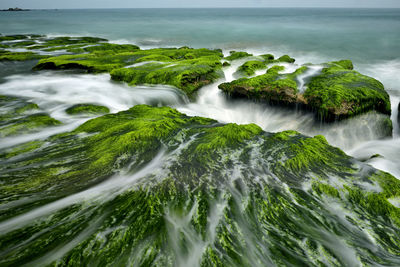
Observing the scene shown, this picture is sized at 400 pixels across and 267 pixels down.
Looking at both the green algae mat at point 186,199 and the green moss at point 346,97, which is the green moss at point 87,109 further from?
Answer: the green moss at point 346,97

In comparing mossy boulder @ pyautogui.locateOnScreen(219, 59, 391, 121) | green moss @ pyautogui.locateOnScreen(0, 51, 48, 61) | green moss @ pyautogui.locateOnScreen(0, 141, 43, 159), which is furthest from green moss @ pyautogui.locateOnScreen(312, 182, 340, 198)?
green moss @ pyautogui.locateOnScreen(0, 51, 48, 61)

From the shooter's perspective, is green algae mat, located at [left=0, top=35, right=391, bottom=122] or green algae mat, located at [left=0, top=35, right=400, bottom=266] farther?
green algae mat, located at [left=0, top=35, right=391, bottom=122]

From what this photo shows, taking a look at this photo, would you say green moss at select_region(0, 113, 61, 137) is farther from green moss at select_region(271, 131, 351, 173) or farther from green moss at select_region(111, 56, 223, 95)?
green moss at select_region(271, 131, 351, 173)

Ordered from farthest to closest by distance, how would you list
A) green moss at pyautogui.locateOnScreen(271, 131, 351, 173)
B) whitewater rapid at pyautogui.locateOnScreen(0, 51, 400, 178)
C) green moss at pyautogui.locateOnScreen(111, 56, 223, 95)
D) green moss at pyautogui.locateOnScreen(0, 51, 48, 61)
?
green moss at pyautogui.locateOnScreen(0, 51, 48, 61) → green moss at pyautogui.locateOnScreen(111, 56, 223, 95) → whitewater rapid at pyautogui.locateOnScreen(0, 51, 400, 178) → green moss at pyautogui.locateOnScreen(271, 131, 351, 173)

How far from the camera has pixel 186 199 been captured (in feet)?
11.4

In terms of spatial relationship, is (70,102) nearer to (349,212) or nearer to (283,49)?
(349,212)

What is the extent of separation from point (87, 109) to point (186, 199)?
548 centimetres

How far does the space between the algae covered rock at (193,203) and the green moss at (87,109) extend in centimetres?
218

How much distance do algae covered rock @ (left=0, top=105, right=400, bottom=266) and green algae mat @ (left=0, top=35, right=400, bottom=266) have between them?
15 mm

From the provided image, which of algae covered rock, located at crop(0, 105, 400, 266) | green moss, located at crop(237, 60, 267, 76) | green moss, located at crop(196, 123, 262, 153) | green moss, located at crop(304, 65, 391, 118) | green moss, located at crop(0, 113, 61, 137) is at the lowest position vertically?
algae covered rock, located at crop(0, 105, 400, 266)

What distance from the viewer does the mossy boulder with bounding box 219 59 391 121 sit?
255 inches

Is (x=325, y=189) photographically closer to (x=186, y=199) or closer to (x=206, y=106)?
(x=186, y=199)

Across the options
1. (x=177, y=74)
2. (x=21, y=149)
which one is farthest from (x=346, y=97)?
(x=21, y=149)

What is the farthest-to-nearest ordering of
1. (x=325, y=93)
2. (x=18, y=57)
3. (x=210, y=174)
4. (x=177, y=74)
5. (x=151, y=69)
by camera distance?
(x=18, y=57) → (x=151, y=69) → (x=177, y=74) → (x=325, y=93) → (x=210, y=174)
